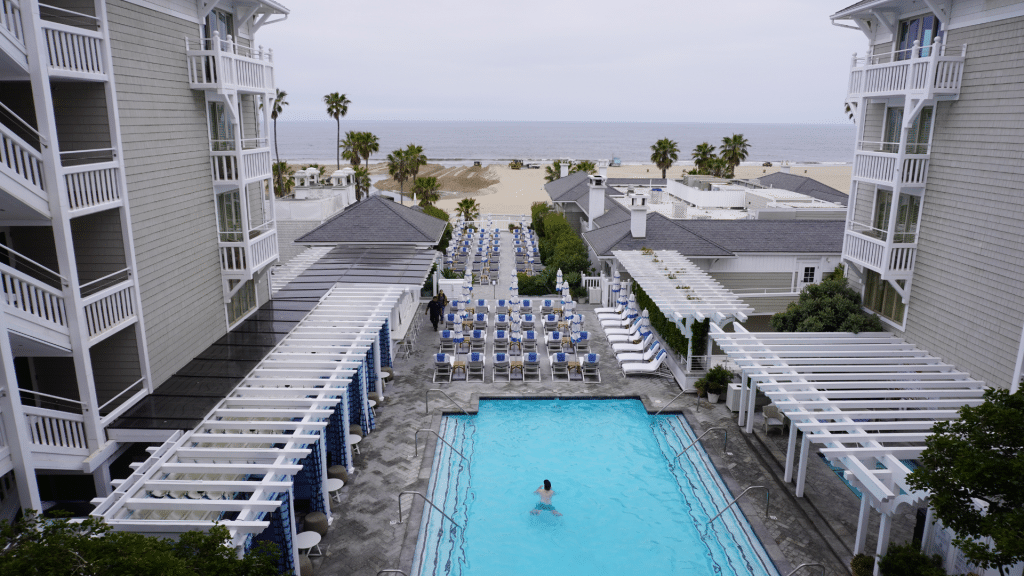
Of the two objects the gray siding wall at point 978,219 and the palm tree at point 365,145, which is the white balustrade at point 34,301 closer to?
the gray siding wall at point 978,219

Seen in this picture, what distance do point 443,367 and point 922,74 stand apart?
15188 millimetres

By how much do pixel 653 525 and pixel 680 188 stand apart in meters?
31.8

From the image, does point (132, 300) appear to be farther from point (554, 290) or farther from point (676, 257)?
point (554, 290)

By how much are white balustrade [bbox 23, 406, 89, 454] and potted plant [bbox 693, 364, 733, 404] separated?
15464 mm

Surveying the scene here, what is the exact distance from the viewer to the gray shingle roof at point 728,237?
25578 millimetres

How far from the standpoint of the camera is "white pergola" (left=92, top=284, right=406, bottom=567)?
9.10 m

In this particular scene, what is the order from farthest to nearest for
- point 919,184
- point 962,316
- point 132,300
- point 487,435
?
1. point 487,435
2. point 919,184
3. point 962,316
4. point 132,300

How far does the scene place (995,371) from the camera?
13.1m

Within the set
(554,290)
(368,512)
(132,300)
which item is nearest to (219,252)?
(132,300)

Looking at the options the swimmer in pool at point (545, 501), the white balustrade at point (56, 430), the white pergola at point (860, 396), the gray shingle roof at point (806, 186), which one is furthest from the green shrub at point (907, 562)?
the gray shingle roof at point (806, 186)

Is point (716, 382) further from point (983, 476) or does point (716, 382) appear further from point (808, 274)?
point (983, 476)

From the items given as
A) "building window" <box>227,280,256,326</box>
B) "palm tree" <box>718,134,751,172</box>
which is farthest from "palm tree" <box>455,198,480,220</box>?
"building window" <box>227,280,256,326</box>

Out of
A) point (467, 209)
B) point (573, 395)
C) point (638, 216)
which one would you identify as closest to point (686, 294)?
point (573, 395)

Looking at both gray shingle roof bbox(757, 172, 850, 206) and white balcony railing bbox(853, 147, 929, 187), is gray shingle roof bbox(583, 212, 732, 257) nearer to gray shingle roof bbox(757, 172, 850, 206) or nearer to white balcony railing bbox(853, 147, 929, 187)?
white balcony railing bbox(853, 147, 929, 187)
